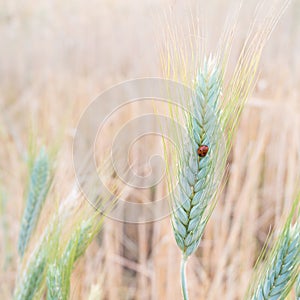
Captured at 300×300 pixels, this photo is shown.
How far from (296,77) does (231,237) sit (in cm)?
75

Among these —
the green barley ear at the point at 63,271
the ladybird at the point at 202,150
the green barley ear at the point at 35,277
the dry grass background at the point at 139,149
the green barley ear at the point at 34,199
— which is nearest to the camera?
the ladybird at the point at 202,150

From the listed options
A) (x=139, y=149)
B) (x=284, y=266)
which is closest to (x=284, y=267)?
(x=284, y=266)

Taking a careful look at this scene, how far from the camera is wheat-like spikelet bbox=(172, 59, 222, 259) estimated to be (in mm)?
542

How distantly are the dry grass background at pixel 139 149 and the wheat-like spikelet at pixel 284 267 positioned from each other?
0.29 metres

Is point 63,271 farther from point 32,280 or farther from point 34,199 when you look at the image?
point 34,199

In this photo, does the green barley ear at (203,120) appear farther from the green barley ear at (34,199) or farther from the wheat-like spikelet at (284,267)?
the green barley ear at (34,199)

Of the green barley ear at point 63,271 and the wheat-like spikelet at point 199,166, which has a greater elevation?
the wheat-like spikelet at point 199,166

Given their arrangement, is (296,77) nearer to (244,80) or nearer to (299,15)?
(299,15)

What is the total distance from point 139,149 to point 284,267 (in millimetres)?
1586

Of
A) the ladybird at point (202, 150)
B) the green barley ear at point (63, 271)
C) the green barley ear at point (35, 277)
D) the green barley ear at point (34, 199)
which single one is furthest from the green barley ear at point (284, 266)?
the green barley ear at point (34, 199)

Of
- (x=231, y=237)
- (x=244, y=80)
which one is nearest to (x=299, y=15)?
(x=231, y=237)

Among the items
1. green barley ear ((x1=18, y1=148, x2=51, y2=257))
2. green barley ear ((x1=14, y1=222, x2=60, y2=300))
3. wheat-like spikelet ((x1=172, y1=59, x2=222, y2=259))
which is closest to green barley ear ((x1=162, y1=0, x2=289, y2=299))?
wheat-like spikelet ((x1=172, y1=59, x2=222, y2=259))

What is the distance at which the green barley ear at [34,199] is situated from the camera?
919 millimetres

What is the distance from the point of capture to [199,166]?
554mm
